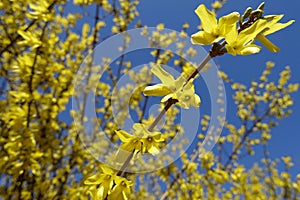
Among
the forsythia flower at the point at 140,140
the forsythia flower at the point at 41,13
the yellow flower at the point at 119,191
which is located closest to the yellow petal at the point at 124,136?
the forsythia flower at the point at 140,140

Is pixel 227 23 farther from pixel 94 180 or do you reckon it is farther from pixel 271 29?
pixel 94 180

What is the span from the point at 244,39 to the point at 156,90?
0.25m

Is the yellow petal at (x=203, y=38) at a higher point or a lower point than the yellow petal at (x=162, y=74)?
higher

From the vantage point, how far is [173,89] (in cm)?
71

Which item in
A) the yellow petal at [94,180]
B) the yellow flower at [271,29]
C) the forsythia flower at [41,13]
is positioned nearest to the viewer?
the yellow flower at [271,29]

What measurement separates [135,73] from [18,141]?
2279 mm

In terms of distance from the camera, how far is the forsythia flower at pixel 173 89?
2.28ft

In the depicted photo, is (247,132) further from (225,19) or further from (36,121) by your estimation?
(225,19)

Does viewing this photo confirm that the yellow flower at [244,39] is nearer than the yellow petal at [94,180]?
Yes

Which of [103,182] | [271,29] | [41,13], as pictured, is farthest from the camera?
[41,13]

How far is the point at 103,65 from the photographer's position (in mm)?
3979

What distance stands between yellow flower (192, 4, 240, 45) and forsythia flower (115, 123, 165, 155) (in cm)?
26

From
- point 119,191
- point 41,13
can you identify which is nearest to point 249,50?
point 119,191

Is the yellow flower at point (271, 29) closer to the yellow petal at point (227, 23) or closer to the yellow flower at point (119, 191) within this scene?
the yellow petal at point (227, 23)
